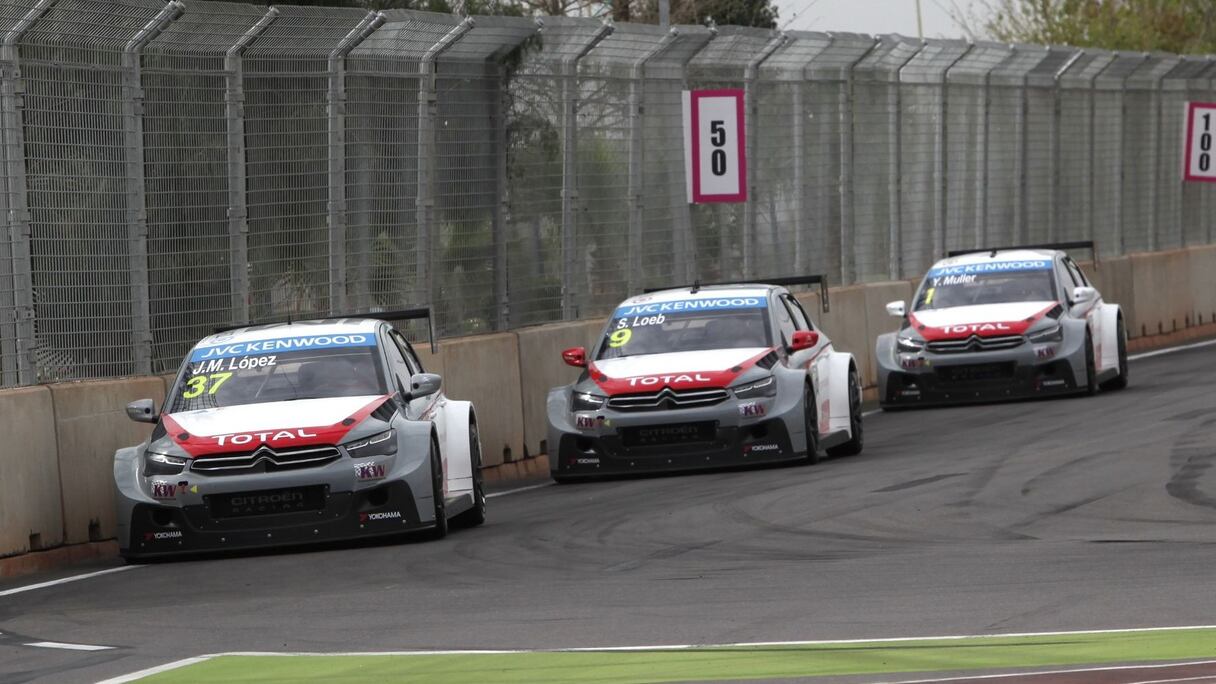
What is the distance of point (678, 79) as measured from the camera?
24.5 metres

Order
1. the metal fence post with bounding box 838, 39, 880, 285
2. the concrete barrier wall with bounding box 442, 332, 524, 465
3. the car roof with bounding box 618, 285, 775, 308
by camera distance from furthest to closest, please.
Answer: the metal fence post with bounding box 838, 39, 880, 285 < the car roof with bounding box 618, 285, 775, 308 < the concrete barrier wall with bounding box 442, 332, 524, 465

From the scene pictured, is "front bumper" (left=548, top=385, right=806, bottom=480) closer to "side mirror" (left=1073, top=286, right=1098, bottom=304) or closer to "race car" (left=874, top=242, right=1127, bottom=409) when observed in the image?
"race car" (left=874, top=242, right=1127, bottom=409)

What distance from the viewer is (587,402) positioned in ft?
57.8

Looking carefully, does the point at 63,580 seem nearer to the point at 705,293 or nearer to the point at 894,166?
the point at 705,293

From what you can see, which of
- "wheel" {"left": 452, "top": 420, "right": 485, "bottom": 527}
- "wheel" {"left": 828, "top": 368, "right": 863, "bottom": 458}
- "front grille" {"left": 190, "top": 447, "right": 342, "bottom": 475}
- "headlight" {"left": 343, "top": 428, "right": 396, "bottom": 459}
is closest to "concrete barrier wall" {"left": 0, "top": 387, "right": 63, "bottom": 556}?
"front grille" {"left": 190, "top": 447, "right": 342, "bottom": 475}

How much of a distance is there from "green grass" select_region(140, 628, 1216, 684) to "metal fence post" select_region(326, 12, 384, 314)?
937cm

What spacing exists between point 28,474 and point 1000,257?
511 inches

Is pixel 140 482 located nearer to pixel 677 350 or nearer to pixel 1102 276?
pixel 677 350

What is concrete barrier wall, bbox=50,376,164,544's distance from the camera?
14.2 metres

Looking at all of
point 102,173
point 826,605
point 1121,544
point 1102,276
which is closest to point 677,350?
point 102,173

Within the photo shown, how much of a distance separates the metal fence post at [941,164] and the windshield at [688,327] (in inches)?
494

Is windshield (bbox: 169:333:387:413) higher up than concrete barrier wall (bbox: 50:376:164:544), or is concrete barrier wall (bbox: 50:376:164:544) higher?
windshield (bbox: 169:333:387:413)

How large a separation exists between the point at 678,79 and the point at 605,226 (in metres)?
2.18

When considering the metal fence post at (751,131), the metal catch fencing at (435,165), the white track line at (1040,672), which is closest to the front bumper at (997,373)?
the metal catch fencing at (435,165)
